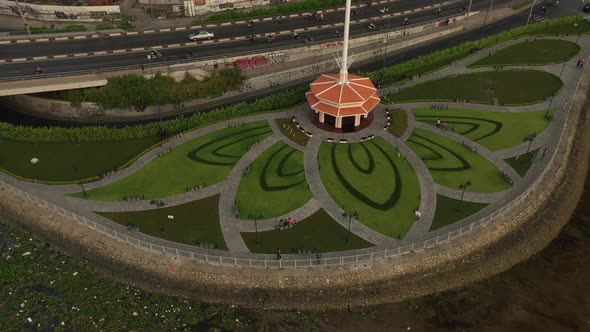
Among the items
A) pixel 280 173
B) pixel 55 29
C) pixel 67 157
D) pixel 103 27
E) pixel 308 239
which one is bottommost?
pixel 308 239

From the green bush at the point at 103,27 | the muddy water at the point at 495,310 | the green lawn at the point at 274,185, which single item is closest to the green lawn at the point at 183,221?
the green lawn at the point at 274,185

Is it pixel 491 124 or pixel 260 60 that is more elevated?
pixel 260 60

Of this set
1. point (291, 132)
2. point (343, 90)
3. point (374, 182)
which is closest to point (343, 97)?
point (343, 90)

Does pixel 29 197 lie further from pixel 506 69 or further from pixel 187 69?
pixel 506 69

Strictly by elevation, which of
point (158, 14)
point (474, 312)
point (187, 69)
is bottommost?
point (474, 312)

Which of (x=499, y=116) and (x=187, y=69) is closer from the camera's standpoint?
(x=499, y=116)

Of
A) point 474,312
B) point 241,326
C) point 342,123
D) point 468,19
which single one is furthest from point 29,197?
point 468,19

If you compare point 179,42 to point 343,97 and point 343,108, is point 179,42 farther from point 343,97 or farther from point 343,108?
point 343,108
